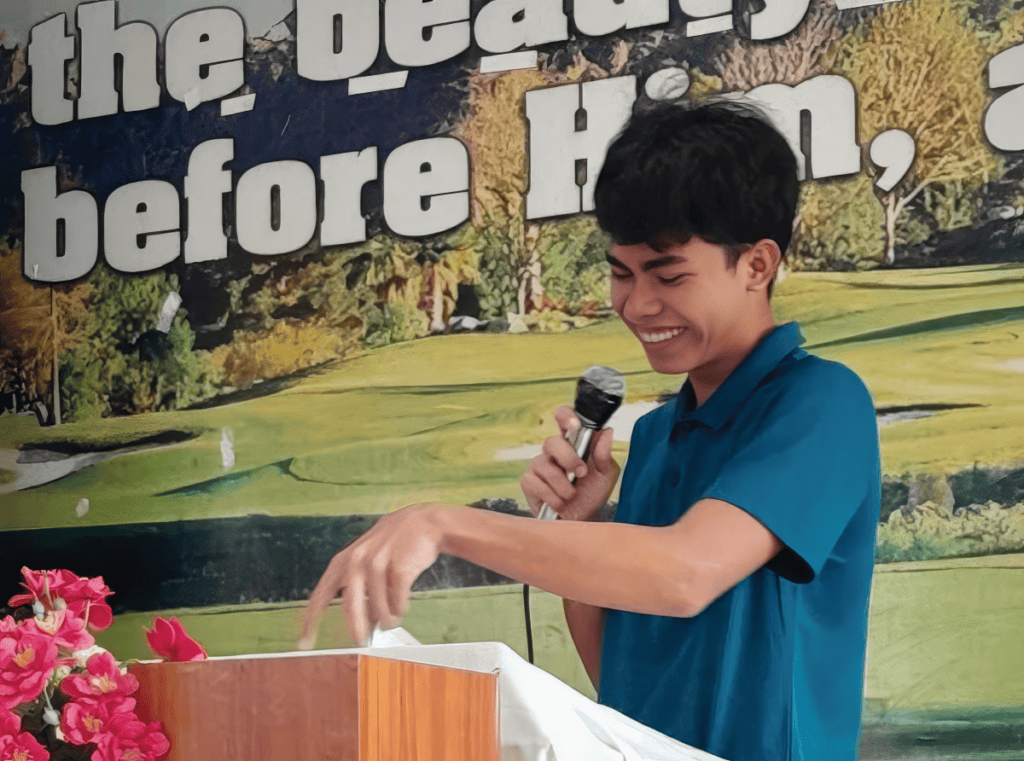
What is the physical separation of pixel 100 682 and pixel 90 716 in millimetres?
32

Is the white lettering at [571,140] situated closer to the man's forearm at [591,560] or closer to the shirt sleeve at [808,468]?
the shirt sleeve at [808,468]

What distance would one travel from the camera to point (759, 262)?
4.74 ft

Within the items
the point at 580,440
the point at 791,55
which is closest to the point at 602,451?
the point at 580,440

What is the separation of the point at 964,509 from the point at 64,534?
2094 mm

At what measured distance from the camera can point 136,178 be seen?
9.57 feet

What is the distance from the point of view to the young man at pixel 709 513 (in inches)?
39.4

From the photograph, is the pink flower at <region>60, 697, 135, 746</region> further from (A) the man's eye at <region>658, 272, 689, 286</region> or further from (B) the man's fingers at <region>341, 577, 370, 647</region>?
(A) the man's eye at <region>658, 272, 689, 286</region>

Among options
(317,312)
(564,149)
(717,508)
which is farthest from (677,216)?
(317,312)

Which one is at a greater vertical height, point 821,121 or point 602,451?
point 821,121

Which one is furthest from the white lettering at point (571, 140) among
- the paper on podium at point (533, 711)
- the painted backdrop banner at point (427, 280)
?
the paper on podium at point (533, 711)

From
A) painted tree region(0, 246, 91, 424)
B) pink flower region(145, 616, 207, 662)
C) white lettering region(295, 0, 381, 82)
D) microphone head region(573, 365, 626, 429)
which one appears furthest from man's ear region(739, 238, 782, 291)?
painted tree region(0, 246, 91, 424)

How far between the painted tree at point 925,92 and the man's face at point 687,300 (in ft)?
3.20

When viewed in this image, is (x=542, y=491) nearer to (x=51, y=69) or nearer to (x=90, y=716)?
(x=90, y=716)

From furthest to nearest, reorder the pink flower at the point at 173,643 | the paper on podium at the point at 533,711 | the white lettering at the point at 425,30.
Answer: the white lettering at the point at 425,30
the pink flower at the point at 173,643
the paper on podium at the point at 533,711
